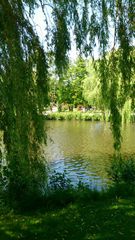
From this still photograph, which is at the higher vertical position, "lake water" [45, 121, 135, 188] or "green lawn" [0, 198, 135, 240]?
"green lawn" [0, 198, 135, 240]

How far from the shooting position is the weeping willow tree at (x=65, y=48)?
482cm

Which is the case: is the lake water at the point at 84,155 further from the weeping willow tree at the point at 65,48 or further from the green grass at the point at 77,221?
the weeping willow tree at the point at 65,48

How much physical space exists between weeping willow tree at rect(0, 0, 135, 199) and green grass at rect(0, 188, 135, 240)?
936 mm

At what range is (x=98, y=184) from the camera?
11.6 metres

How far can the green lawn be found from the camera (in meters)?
5.26

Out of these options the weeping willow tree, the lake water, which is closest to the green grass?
the weeping willow tree

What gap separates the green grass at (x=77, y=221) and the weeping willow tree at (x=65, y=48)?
3.07 ft

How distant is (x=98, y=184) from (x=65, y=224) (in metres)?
5.83

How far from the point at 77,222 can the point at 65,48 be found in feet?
9.07

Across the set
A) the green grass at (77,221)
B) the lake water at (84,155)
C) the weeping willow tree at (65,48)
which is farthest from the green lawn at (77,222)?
the lake water at (84,155)

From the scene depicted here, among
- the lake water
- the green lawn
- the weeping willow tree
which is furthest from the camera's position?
the lake water

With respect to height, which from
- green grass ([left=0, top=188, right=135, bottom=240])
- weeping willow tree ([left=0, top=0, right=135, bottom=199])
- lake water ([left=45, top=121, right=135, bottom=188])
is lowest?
lake water ([left=45, top=121, right=135, bottom=188])

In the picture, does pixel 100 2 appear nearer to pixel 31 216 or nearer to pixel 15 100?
pixel 15 100

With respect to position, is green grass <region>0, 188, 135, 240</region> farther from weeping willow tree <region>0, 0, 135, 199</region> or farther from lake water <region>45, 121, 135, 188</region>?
lake water <region>45, 121, 135, 188</region>
